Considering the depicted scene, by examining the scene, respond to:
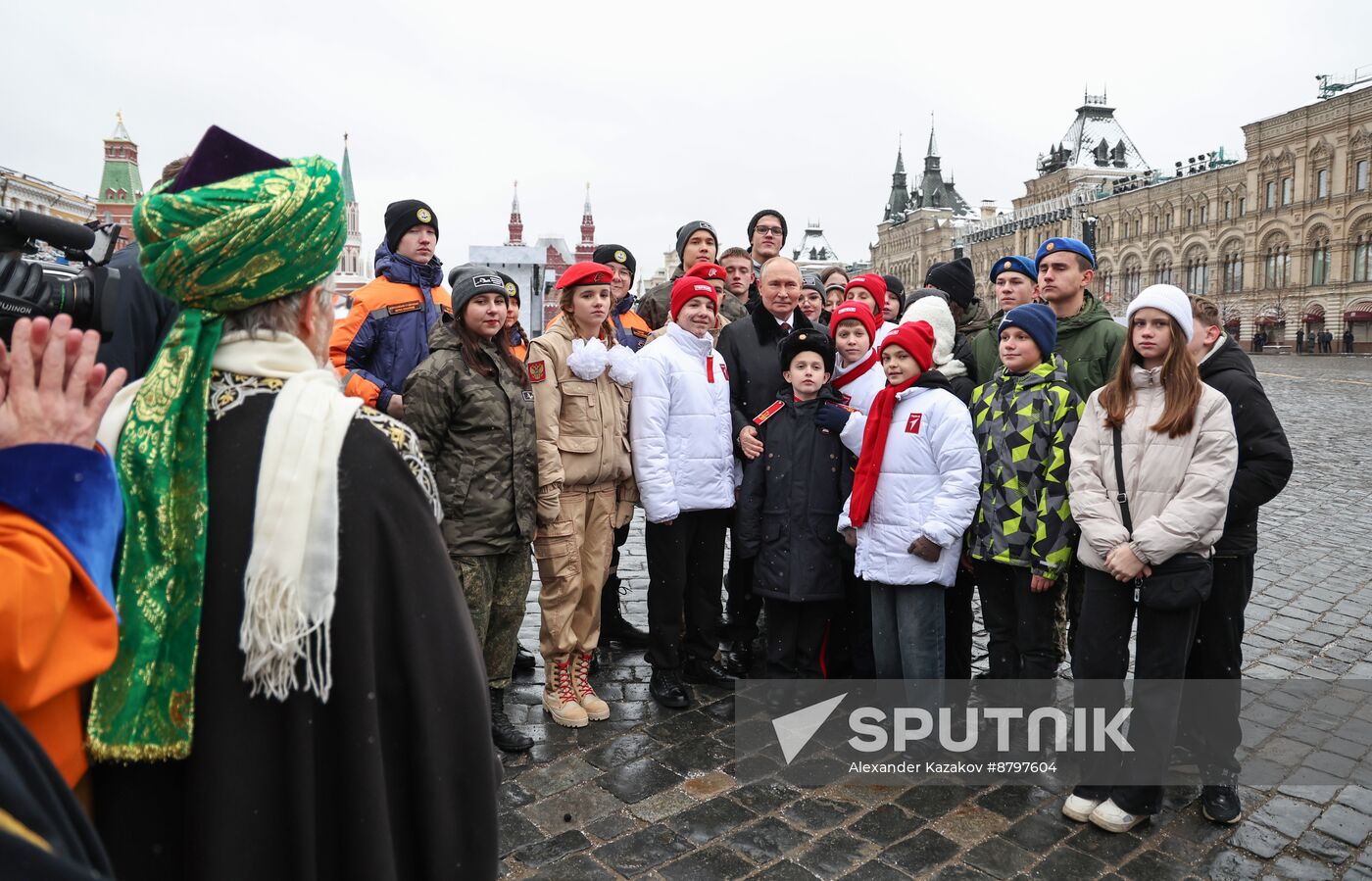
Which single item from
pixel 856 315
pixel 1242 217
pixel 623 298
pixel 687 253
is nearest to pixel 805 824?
pixel 856 315

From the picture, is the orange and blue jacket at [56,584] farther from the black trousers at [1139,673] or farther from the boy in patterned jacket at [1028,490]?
the boy in patterned jacket at [1028,490]

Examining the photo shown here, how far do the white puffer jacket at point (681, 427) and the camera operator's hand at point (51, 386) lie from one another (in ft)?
11.5

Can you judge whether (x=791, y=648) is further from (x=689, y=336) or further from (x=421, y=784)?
(x=421, y=784)

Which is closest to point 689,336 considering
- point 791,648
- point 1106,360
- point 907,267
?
point 791,648

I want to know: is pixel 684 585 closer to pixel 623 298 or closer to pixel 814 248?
pixel 623 298

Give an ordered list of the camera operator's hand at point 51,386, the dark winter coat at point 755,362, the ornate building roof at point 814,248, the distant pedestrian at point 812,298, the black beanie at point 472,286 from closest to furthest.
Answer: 1. the camera operator's hand at point 51,386
2. the black beanie at point 472,286
3. the dark winter coat at point 755,362
4. the distant pedestrian at point 812,298
5. the ornate building roof at point 814,248

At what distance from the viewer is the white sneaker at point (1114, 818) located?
3.55 m

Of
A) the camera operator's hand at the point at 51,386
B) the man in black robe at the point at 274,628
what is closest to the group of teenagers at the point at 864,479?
the man in black robe at the point at 274,628

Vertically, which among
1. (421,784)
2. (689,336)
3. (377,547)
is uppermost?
Result: (689,336)

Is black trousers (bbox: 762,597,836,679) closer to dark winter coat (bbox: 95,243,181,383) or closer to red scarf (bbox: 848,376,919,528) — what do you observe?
red scarf (bbox: 848,376,919,528)

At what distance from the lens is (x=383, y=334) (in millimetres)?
5016

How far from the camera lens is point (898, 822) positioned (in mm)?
3674

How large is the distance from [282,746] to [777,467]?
362 centimetres

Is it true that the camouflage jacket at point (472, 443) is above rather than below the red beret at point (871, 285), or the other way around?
below
